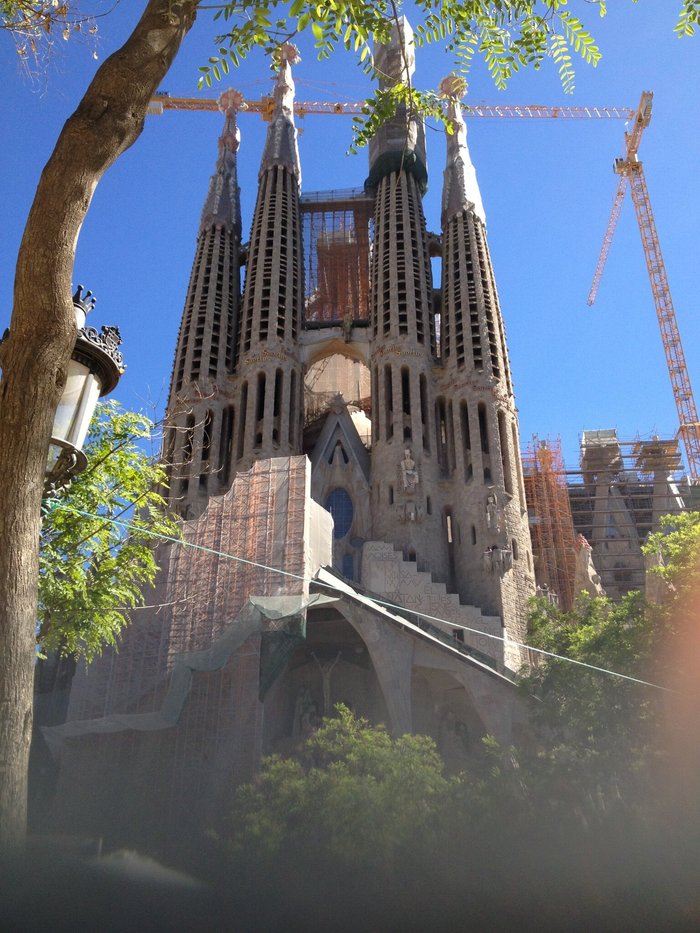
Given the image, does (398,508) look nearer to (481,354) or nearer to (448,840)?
(481,354)

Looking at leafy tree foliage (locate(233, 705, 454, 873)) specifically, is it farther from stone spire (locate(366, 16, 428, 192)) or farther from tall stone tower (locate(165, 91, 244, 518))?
stone spire (locate(366, 16, 428, 192))

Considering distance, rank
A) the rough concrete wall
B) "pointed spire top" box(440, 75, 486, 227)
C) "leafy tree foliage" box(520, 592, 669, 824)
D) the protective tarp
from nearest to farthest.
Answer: "leafy tree foliage" box(520, 592, 669, 824) < the protective tarp < the rough concrete wall < "pointed spire top" box(440, 75, 486, 227)

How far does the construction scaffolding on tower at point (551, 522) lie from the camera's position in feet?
157

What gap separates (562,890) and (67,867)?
12.6 ft

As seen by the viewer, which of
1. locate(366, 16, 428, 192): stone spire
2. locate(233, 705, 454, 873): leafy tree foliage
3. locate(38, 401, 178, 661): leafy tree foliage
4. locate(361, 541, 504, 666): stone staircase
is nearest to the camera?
locate(38, 401, 178, 661): leafy tree foliage

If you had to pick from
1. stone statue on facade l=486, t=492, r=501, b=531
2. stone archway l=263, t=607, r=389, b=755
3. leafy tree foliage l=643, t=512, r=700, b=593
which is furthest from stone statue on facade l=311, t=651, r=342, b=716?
leafy tree foliage l=643, t=512, r=700, b=593

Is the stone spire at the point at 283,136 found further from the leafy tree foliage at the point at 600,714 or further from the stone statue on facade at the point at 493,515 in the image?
the leafy tree foliage at the point at 600,714

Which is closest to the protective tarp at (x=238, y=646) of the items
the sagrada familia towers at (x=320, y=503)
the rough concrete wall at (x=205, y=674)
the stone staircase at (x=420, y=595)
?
the sagrada familia towers at (x=320, y=503)

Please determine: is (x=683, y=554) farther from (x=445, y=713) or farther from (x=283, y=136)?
(x=283, y=136)

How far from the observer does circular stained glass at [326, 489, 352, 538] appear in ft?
125

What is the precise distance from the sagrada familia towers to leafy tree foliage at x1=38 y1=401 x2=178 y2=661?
158 centimetres

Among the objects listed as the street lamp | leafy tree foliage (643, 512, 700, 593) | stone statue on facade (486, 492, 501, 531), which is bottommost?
the street lamp

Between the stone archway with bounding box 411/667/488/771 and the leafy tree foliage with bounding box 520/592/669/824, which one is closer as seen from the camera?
the leafy tree foliage with bounding box 520/592/669/824

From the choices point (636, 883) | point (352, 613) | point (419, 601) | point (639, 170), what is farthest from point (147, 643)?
point (639, 170)
